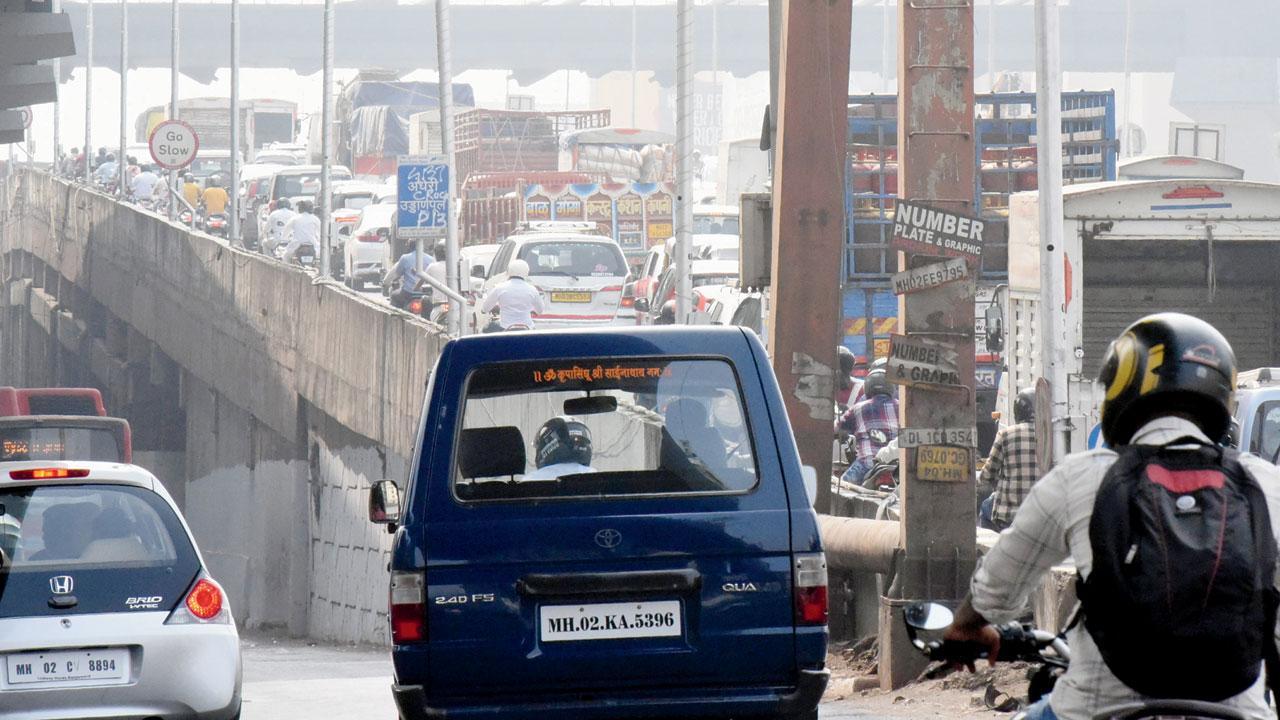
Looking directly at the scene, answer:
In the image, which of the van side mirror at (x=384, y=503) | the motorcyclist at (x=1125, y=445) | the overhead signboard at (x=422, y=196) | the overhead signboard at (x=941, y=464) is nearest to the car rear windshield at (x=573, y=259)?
the overhead signboard at (x=422, y=196)

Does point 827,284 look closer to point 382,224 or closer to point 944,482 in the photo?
point 944,482

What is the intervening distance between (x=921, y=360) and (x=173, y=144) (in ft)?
125

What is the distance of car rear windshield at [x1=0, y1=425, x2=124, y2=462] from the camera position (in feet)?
80.0

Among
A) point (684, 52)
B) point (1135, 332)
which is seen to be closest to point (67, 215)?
point (684, 52)

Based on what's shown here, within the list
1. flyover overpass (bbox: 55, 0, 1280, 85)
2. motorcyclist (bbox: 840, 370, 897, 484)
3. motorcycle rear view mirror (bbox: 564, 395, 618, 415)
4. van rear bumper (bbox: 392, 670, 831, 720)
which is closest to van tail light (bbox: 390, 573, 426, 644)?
van rear bumper (bbox: 392, 670, 831, 720)

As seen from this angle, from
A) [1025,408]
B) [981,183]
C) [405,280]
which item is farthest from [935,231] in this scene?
[405,280]

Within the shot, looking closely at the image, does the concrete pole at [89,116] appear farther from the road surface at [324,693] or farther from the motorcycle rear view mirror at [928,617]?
the motorcycle rear view mirror at [928,617]

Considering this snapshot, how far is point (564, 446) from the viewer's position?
7.38 meters

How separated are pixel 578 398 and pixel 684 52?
46.9 feet

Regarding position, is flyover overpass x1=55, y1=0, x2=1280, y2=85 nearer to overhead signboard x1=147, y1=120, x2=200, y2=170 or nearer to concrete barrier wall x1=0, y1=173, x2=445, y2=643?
concrete barrier wall x1=0, y1=173, x2=445, y2=643

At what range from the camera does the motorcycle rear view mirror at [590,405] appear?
24.2 feet

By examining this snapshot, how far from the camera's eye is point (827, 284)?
14062 mm

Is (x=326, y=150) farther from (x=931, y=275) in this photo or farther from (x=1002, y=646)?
(x=1002, y=646)

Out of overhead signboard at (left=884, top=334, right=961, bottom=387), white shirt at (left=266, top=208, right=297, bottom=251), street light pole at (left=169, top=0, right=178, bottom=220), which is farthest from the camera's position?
street light pole at (left=169, top=0, right=178, bottom=220)
